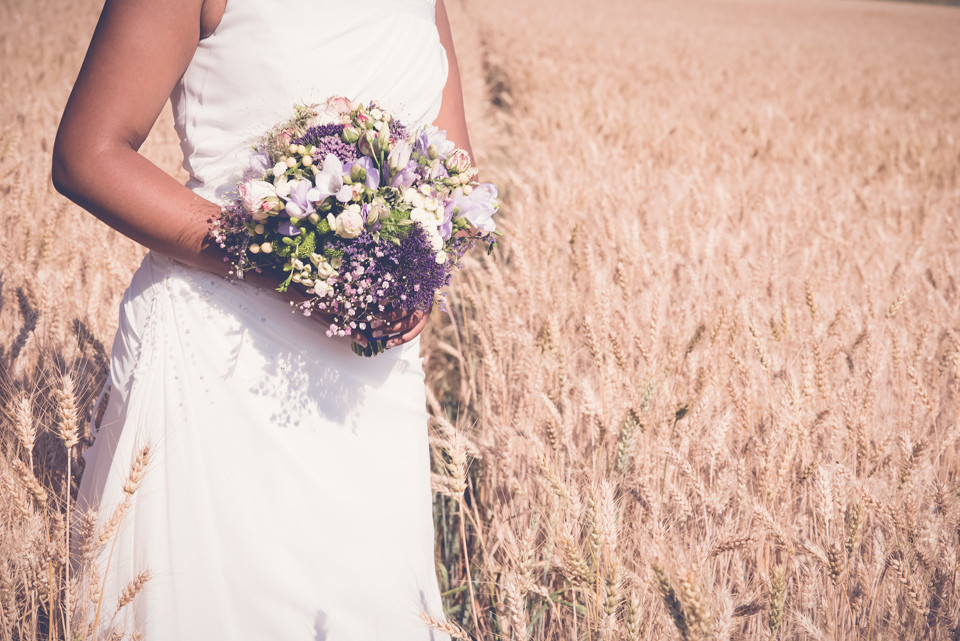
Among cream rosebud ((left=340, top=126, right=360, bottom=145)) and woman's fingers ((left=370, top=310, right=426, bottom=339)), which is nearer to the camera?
cream rosebud ((left=340, top=126, right=360, bottom=145))

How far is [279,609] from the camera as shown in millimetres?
1184

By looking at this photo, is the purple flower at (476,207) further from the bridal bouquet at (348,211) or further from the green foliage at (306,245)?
the green foliage at (306,245)

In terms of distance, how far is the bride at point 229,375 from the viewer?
1.06 m

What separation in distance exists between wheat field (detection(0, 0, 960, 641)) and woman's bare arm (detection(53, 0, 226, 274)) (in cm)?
34

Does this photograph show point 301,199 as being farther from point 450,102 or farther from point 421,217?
point 450,102

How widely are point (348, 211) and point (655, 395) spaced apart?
46.8 inches

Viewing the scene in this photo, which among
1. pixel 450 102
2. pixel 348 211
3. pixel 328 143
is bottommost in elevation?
pixel 348 211

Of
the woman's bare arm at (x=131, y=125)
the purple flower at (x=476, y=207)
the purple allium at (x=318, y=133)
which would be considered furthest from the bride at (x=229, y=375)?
the purple flower at (x=476, y=207)

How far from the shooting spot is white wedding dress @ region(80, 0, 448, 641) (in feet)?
3.73

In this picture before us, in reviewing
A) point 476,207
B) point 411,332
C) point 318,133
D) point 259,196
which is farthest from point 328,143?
point 411,332

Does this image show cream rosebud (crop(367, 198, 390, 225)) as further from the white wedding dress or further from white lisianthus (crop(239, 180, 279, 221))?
the white wedding dress

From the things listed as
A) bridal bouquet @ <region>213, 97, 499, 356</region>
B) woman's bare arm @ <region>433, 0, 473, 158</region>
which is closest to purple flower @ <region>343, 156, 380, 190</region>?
bridal bouquet @ <region>213, 97, 499, 356</region>

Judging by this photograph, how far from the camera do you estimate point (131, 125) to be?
1.06 m

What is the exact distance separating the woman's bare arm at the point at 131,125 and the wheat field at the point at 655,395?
0.34 metres
